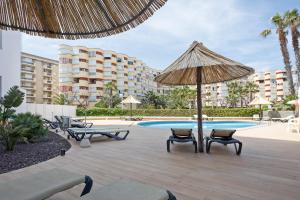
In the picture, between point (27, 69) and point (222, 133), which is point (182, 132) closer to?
point (222, 133)

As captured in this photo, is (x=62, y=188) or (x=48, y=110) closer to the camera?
(x=62, y=188)

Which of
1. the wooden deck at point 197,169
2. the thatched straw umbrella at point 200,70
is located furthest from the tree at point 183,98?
the wooden deck at point 197,169

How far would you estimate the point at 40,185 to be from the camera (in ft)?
9.10

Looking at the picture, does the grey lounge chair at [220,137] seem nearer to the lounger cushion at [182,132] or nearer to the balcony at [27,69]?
the lounger cushion at [182,132]

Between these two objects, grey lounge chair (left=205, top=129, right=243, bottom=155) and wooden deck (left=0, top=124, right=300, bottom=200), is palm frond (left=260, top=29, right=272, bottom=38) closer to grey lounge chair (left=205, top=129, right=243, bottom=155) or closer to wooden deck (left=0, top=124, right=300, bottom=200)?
wooden deck (left=0, top=124, right=300, bottom=200)

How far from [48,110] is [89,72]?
140 ft

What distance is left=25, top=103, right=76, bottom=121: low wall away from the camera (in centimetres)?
1851

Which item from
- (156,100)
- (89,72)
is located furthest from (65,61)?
(156,100)

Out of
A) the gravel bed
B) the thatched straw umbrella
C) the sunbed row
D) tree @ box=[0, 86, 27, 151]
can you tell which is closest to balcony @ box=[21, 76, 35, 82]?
tree @ box=[0, 86, 27, 151]

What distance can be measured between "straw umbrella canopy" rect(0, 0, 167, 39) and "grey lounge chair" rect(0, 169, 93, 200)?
196 centimetres

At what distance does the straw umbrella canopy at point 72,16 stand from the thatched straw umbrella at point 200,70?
3738mm

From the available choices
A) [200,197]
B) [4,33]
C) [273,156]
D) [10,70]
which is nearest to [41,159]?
[200,197]

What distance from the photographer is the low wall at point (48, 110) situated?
18.5 m

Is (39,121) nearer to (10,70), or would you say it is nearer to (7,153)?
(7,153)
